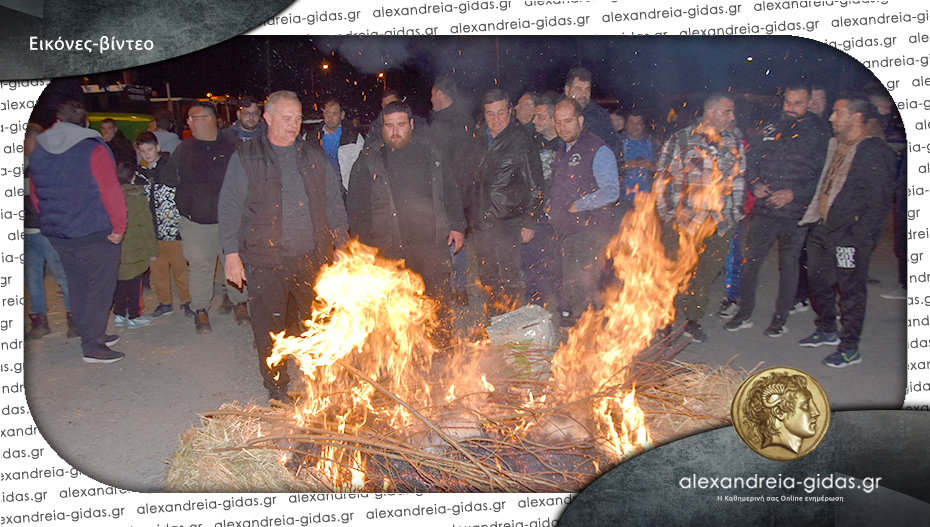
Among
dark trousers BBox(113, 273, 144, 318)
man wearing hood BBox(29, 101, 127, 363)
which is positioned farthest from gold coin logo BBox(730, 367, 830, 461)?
dark trousers BBox(113, 273, 144, 318)

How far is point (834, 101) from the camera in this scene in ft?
13.3

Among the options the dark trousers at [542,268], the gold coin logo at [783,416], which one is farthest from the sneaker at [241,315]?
the gold coin logo at [783,416]

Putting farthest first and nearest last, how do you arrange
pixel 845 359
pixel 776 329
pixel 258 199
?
pixel 776 329 → pixel 845 359 → pixel 258 199

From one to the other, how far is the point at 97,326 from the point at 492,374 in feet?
10.9

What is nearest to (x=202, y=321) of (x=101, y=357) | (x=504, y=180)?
(x=101, y=357)

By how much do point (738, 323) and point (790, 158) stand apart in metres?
1.49

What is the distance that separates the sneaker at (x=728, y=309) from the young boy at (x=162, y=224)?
522cm

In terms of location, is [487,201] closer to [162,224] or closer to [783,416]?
[783,416]

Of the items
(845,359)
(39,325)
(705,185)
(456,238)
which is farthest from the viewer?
(39,325)

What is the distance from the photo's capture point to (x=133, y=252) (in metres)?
5.11

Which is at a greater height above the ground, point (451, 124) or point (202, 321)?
point (451, 124)

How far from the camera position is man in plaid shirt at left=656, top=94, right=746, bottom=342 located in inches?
170

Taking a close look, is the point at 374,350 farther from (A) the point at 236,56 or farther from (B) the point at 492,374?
(A) the point at 236,56

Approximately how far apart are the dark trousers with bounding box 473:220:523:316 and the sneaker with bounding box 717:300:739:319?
1964mm
